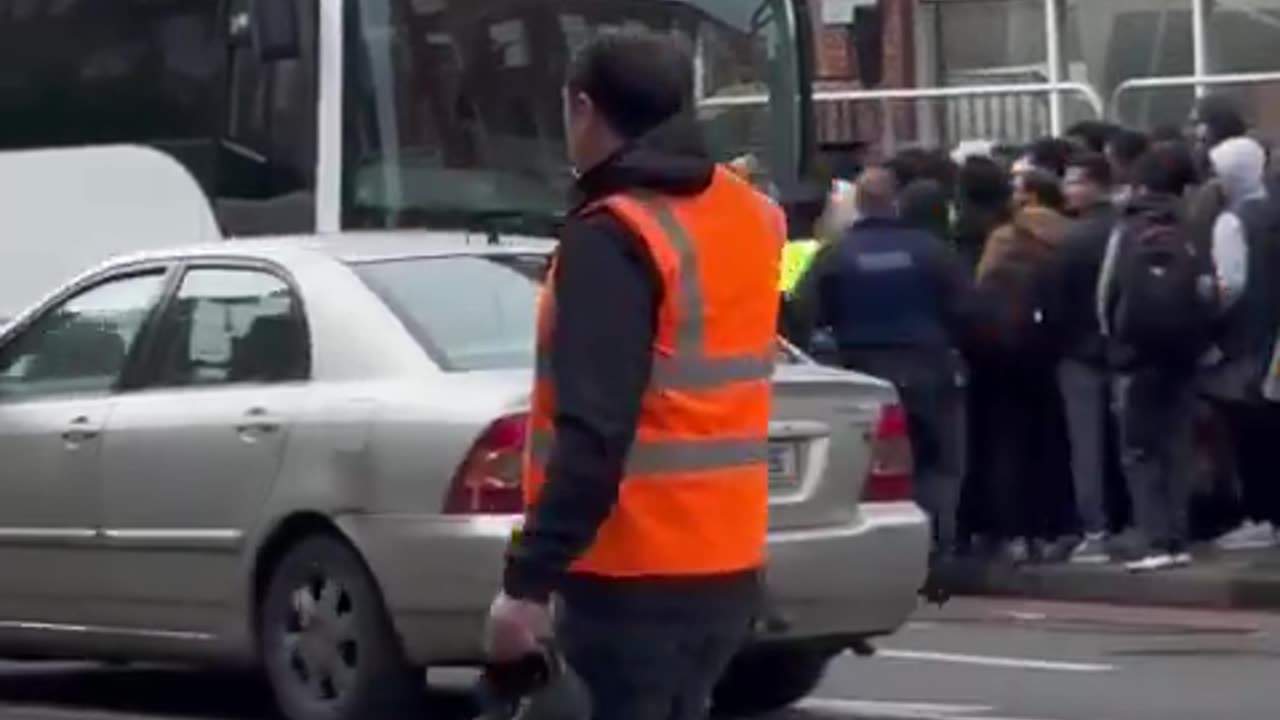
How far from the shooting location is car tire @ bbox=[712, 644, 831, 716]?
11.7 meters

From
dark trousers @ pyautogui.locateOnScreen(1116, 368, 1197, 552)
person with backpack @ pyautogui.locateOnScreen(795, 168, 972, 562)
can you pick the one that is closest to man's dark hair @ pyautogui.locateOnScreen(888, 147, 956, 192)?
person with backpack @ pyautogui.locateOnScreen(795, 168, 972, 562)

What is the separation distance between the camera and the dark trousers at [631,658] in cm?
599

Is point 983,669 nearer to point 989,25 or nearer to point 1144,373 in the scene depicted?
point 1144,373

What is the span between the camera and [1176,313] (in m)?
15.5

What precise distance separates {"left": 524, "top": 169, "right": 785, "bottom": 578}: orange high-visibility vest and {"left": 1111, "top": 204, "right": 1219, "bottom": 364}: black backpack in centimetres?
947

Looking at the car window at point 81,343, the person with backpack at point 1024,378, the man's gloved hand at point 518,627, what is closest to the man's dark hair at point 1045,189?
the person with backpack at point 1024,378

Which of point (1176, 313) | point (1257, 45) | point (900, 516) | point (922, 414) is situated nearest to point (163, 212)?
point (922, 414)

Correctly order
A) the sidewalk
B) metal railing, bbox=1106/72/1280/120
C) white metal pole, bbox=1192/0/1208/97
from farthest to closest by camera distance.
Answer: white metal pole, bbox=1192/0/1208/97 → metal railing, bbox=1106/72/1280/120 → the sidewalk

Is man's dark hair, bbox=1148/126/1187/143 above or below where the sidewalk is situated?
above

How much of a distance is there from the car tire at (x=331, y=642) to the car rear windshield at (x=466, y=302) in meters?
0.70

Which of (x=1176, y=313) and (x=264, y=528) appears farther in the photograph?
(x=1176, y=313)

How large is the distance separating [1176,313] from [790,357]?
4345 millimetres

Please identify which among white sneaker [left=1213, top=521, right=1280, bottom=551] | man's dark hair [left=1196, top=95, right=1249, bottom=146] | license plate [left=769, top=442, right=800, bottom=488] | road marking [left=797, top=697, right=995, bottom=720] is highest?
man's dark hair [left=1196, top=95, right=1249, bottom=146]

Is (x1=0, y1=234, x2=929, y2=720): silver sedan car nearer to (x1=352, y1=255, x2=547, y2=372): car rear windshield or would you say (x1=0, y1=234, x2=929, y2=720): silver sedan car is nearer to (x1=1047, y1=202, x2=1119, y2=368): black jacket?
(x1=352, y1=255, x2=547, y2=372): car rear windshield
